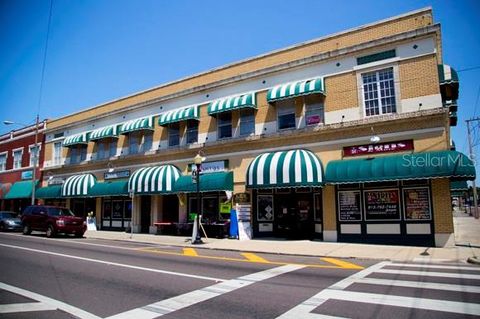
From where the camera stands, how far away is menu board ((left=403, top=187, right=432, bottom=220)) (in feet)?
52.0

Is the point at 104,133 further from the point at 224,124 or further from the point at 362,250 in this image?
the point at 362,250

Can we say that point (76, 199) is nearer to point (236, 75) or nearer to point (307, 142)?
point (236, 75)

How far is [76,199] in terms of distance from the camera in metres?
32.9

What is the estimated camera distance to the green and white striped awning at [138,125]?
86.6 feet

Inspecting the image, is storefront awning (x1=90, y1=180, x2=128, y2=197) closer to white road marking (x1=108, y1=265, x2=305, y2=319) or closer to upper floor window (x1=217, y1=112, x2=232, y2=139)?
upper floor window (x1=217, y1=112, x2=232, y2=139)

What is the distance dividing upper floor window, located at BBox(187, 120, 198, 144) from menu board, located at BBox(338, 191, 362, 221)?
10.7 m

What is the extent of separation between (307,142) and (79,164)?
2180 cm

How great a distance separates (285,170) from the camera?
18.1 metres

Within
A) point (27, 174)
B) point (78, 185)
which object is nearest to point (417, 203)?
point (78, 185)

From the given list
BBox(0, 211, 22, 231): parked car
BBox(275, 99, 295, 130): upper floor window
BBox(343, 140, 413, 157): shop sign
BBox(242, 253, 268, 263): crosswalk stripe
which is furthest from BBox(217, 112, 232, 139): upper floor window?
BBox(0, 211, 22, 231): parked car

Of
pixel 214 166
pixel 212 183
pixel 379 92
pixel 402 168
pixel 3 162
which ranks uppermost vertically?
pixel 3 162

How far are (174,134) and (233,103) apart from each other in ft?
20.5

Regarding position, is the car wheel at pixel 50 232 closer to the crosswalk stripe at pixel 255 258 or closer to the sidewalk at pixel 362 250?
the sidewalk at pixel 362 250

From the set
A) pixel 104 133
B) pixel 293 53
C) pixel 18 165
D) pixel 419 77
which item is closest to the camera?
pixel 419 77
